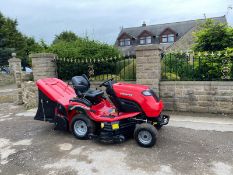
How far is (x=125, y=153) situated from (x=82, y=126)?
1.13 metres

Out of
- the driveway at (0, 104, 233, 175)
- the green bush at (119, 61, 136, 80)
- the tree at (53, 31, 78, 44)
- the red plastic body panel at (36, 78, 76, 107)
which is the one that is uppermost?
the tree at (53, 31, 78, 44)

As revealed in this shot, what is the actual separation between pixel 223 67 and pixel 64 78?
4.76 meters

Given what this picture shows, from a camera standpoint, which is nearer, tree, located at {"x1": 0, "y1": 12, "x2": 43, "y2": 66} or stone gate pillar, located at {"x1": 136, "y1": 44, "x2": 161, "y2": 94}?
stone gate pillar, located at {"x1": 136, "y1": 44, "x2": 161, "y2": 94}

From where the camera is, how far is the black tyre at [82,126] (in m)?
4.36

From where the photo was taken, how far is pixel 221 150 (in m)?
3.84

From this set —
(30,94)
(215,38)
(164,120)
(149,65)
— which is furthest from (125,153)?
(30,94)

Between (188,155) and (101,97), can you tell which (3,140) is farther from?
(188,155)

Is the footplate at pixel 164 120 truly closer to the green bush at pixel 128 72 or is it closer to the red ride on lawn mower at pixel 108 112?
the red ride on lawn mower at pixel 108 112

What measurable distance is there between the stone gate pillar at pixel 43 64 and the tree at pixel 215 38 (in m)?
4.58

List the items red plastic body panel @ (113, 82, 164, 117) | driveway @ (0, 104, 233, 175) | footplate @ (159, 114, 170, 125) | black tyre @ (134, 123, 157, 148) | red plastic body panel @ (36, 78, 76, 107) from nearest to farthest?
driveway @ (0, 104, 233, 175) → black tyre @ (134, 123, 157, 148) → red plastic body panel @ (113, 82, 164, 117) → footplate @ (159, 114, 170, 125) → red plastic body panel @ (36, 78, 76, 107)

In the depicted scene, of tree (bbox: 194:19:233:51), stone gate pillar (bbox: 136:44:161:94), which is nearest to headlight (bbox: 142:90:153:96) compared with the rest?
stone gate pillar (bbox: 136:44:161:94)

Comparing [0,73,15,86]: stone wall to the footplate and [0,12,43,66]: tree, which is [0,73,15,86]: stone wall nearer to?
[0,12,43,66]: tree

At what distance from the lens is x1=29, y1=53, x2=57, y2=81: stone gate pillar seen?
717 cm

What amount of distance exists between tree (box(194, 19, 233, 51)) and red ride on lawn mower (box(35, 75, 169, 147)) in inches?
129
